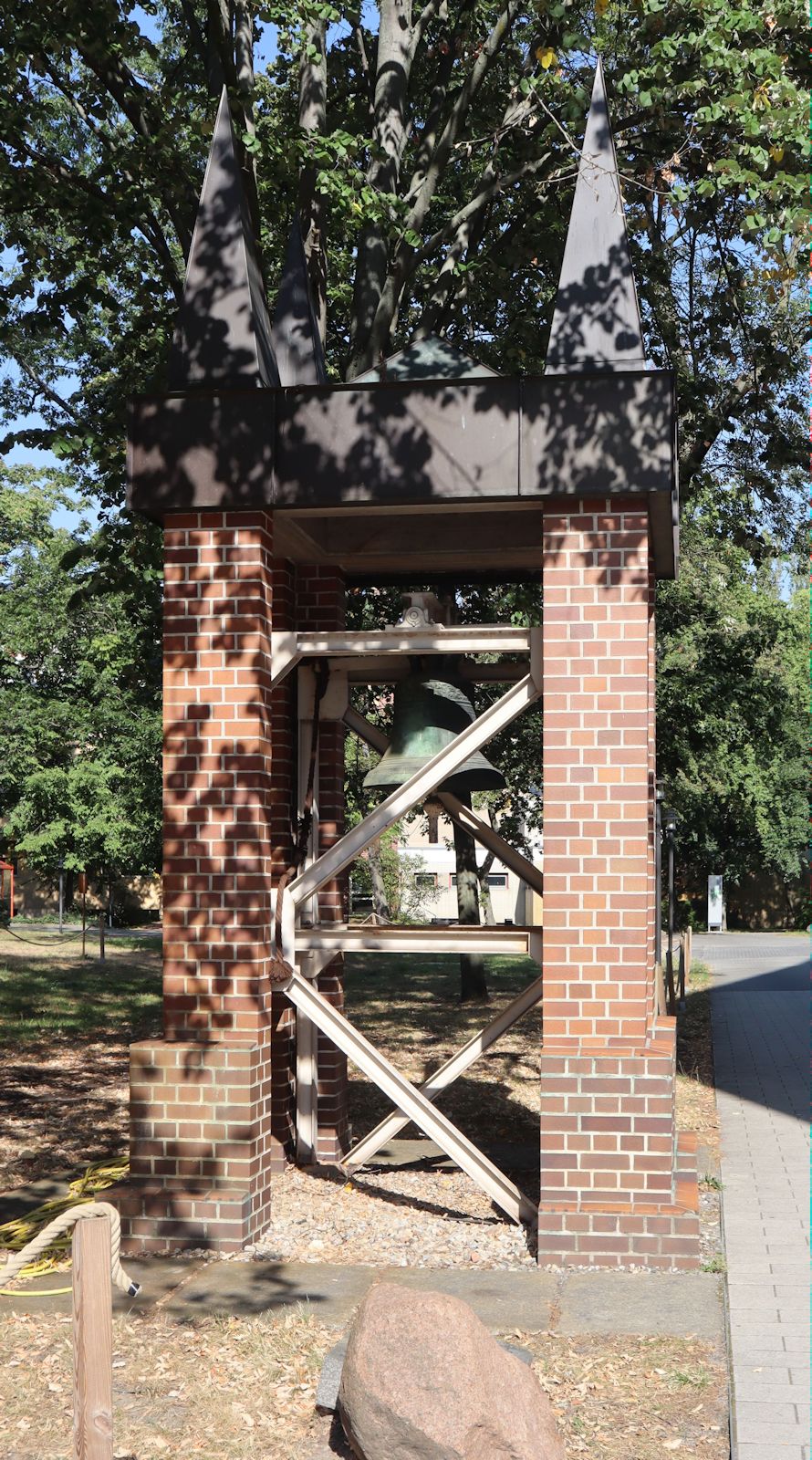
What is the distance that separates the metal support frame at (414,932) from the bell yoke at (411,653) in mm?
17

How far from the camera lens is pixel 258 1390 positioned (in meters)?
5.30

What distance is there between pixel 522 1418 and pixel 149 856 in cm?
3284

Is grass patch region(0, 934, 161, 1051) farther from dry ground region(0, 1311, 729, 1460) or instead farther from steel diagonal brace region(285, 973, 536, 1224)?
dry ground region(0, 1311, 729, 1460)

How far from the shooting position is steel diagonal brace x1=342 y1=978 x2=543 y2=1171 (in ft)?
27.0

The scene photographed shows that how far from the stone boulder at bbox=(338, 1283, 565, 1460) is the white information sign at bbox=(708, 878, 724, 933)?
41.2 metres

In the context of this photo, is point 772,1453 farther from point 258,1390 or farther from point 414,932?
point 414,932

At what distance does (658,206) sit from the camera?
1472cm

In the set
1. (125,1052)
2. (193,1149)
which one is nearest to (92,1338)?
(193,1149)

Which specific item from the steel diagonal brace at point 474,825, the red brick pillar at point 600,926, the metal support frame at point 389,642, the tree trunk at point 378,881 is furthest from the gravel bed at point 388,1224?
the tree trunk at point 378,881

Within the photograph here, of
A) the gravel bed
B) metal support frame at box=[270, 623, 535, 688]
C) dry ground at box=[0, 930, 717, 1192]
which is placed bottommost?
dry ground at box=[0, 930, 717, 1192]

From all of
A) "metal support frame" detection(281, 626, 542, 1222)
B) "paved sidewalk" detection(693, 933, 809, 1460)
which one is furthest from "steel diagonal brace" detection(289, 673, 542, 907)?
"paved sidewalk" detection(693, 933, 809, 1460)

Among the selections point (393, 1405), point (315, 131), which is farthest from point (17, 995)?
point (393, 1405)

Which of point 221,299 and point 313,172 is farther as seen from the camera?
point 313,172

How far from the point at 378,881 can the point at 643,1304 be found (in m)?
33.1
